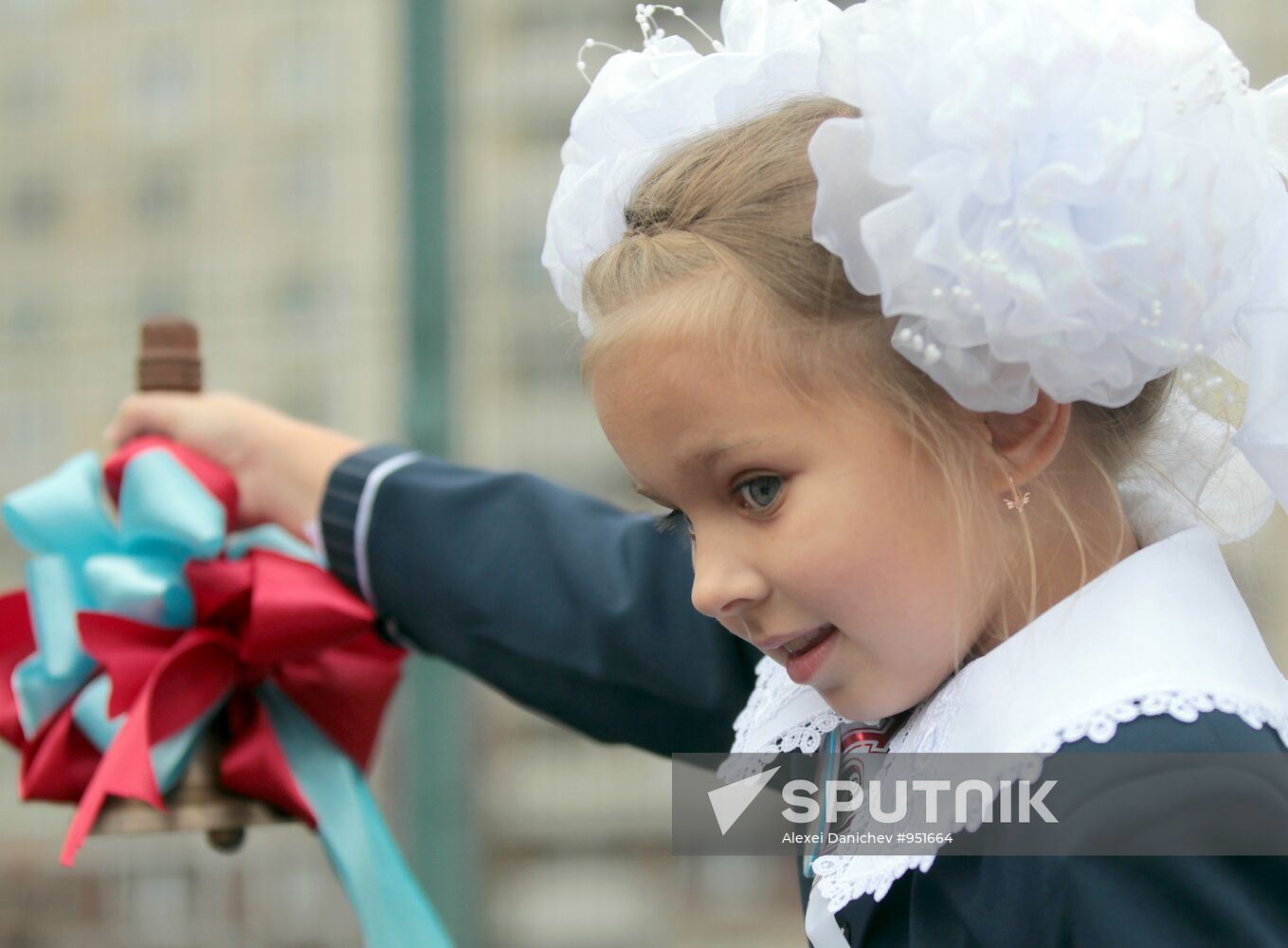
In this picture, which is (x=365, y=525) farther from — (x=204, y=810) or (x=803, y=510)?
(x=803, y=510)

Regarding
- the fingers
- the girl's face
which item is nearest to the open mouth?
the girl's face

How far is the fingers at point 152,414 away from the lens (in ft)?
3.05

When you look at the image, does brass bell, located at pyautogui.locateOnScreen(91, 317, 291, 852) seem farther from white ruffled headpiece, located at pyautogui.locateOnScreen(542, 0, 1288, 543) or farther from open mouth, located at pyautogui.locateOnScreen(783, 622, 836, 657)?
white ruffled headpiece, located at pyautogui.locateOnScreen(542, 0, 1288, 543)

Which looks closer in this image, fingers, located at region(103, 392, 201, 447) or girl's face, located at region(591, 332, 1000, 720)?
girl's face, located at region(591, 332, 1000, 720)

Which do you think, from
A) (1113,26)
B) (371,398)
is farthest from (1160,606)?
(371,398)

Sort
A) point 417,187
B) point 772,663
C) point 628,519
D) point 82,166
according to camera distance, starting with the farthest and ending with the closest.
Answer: point 82,166
point 417,187
point 628,519
point 772,663

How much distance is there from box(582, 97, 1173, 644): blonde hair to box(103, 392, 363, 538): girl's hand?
359 millimetres

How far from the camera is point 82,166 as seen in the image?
1.52 metres

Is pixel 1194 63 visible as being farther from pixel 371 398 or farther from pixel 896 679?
pixel 371 398

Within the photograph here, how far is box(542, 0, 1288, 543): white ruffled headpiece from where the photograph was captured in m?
0.56

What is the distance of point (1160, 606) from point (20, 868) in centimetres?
130

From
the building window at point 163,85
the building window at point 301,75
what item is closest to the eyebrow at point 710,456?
the building window at point 301,75

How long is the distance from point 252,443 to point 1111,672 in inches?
22.0

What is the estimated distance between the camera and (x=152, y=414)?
930mm
